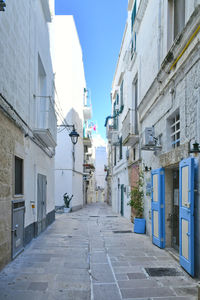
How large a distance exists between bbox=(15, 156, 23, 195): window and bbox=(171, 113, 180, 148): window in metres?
3.75

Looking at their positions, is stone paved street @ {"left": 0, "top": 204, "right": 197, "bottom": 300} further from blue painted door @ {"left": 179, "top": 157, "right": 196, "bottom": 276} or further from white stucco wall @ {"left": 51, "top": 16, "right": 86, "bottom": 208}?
white stucco wall @ {"left": 51, "top": 16, "right": 86, "bottom": 208}

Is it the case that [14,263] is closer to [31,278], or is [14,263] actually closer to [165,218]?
[31,278]

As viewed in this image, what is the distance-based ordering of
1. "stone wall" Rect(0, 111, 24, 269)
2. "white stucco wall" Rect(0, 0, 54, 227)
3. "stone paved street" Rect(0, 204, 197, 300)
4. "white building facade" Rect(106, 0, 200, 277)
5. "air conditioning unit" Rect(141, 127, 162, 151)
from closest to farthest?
"stone paved street" Rect(0, 204, 197, 300)
"white building facade" Rect(106, 0, 200, 277)
"stone wall" Rect(0, 111, 24, 269)
"white stucco wall" Rect(0, 0, 54, 227)
"air conditioning unit" Rect(141, 127, 162, 151)

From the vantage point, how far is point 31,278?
4707 mm

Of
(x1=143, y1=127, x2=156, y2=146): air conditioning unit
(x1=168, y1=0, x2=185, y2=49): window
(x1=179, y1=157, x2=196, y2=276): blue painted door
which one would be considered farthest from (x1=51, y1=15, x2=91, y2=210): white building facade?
(x1=179, y1=157, x2=196, y2=276): blue painted door

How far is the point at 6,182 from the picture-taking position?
5328 mm

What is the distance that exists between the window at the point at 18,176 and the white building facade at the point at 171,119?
328 cm

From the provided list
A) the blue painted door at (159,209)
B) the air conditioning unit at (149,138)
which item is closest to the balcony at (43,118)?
the air conditioning unit at (149,138)

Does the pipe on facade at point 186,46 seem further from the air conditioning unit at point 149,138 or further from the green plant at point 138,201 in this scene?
the green plant at point 138,201

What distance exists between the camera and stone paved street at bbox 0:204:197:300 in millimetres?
4070

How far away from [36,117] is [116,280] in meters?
5.46

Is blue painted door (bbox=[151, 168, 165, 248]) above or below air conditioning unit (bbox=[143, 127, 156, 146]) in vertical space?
below

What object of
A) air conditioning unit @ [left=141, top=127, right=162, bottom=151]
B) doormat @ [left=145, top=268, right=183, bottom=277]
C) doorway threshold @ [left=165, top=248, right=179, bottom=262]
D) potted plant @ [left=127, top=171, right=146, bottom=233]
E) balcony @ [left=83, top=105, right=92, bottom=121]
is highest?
balcony @ [left=83, top=105, right=92, bottom=121]

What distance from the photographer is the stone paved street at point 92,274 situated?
4070 millimetres
